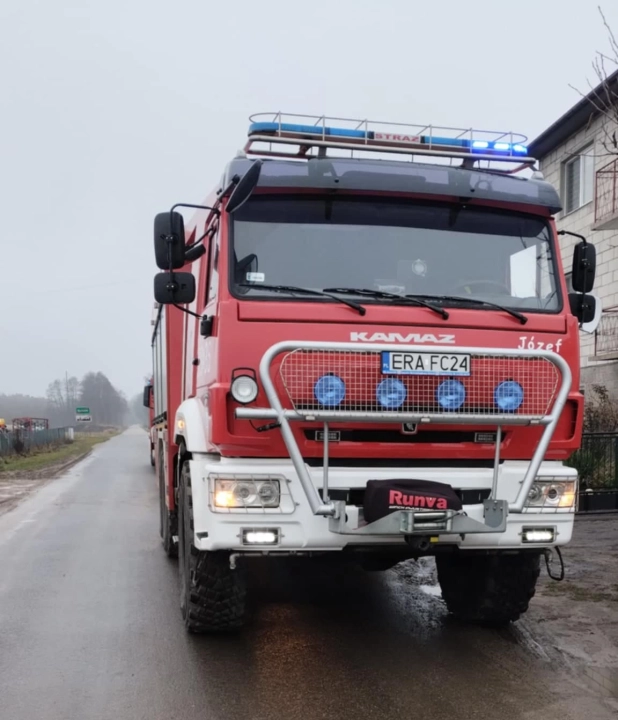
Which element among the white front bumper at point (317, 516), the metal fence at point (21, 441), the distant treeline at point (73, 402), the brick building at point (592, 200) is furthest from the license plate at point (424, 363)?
the distant treeline at point (73, 402)

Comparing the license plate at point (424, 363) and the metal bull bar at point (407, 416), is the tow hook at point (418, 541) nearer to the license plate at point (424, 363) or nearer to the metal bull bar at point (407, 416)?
the metal bull bar at point (407, 416)

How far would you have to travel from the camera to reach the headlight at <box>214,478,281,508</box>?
4168 mm

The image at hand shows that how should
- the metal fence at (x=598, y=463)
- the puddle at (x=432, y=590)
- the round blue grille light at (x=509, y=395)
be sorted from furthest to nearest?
the metal fence at (x=598, y=463)
the puddle at (x=432, y=590)
the round blue grille light at (x=509, y=395)

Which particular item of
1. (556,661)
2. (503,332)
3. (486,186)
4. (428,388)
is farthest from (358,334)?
(556,661)

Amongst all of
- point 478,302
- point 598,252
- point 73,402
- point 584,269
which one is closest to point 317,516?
point 478,302

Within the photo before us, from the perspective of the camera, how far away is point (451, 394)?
427 cm

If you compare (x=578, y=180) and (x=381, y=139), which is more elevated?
(x=578, y=180)

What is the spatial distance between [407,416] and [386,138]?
2.20m

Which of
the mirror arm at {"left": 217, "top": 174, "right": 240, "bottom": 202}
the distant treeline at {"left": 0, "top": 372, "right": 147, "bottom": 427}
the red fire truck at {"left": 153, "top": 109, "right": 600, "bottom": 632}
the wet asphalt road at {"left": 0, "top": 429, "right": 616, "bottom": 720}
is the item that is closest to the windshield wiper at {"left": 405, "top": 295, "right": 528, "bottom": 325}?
the red fire truck at {"left": 153, "top": 109, "right": 600, "bottom": 632}

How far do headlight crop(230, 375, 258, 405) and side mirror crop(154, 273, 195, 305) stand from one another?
2.59 feet

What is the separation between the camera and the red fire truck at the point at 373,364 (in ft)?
13.6

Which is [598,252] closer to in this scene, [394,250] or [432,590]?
[432,590]

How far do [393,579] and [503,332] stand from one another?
3432 millimetres

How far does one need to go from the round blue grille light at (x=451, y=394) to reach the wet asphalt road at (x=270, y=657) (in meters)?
1.62
